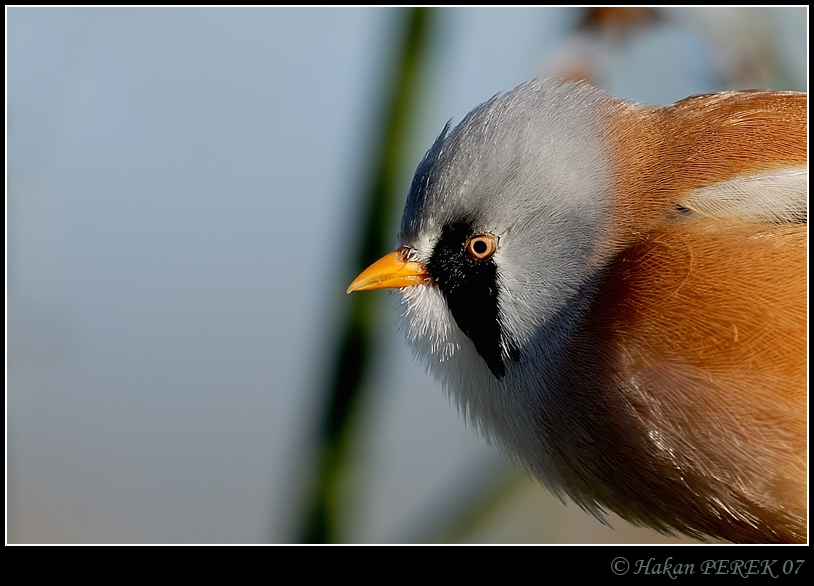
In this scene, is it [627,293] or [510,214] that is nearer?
[627,293]

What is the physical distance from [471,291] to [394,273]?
8.5 inches

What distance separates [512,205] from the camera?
2289mm

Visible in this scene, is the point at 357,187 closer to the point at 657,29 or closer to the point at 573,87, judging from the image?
the point at 573,87

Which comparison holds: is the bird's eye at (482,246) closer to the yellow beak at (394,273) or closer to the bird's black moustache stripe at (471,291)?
the bird's black moustache stripe at (471,291)

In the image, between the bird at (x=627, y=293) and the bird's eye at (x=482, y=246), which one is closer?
the bird at (x=627, y=293)

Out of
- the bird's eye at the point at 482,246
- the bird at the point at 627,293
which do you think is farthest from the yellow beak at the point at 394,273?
the bird's eye at the point at 482,246

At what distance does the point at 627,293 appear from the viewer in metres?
2.11

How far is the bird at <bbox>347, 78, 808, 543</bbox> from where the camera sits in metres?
2.00

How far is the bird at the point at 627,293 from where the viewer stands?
2002 mm

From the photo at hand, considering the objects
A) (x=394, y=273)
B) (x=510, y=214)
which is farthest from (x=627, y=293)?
(x=394, y=273)

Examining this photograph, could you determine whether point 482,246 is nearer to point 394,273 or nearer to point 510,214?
point 510,214

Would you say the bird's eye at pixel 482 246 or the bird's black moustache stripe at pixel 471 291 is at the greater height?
the bird's eye at pixel 482 246

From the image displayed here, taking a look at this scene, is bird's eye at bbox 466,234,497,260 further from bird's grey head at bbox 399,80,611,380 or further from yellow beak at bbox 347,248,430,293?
yellow beak at bbox 347,248,430,293
